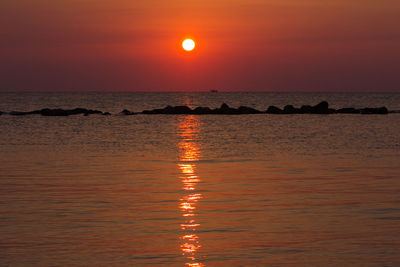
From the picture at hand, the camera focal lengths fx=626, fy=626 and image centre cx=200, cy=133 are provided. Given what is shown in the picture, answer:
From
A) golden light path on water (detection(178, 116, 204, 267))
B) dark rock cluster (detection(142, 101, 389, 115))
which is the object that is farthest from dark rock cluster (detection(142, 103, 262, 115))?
golden light path on water (detection(178, 116, 204, 267))

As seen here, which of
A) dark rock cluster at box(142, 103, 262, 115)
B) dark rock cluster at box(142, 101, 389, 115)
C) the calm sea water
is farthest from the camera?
dark rock cluster at box(142, 103, 262, 115)

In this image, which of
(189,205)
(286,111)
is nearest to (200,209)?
(189,205)

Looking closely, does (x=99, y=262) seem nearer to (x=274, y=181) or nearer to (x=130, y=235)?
(x=130, y=235)

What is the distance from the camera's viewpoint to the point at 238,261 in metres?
10.2

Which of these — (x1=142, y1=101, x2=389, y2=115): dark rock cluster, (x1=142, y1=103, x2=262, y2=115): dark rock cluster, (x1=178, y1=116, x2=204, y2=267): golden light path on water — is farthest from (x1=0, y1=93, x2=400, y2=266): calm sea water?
(x1=142, y1=103, x2=262, y2=115): dark rock cluster

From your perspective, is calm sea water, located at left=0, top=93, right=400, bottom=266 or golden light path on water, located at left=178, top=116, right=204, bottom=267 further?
golden light path on water, located at left=178, top=116, right=204, bottom=267

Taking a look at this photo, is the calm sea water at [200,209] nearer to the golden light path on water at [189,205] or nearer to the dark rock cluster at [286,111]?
the golden light path on water at [189,205]

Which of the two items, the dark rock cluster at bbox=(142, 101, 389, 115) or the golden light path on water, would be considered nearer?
the golden light path on water

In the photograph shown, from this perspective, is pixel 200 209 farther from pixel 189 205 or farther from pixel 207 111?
pixel 207 111

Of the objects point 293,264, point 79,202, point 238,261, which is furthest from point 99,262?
point 79,202

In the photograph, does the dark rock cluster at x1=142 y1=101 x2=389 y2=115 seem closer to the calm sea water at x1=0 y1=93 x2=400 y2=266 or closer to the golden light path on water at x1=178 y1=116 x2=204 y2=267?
the golden light path on water at x1=178 y1=116 x2=204 y2=267

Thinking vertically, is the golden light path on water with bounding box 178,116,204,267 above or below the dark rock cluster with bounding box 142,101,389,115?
below

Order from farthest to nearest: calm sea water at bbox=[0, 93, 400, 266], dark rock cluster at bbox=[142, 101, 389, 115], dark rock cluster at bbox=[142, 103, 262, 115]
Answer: dark rock cluster at bbox=[142, 103, 262, 115] → dark rock cluster at bbox=[142, 101, 389, 115] → calm sea water at bbox=[0, 93, 400, 266]

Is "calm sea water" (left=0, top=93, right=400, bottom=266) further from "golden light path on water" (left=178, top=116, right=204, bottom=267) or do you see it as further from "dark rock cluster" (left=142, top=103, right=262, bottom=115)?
"dark rock cluster" (left=142, top=103, right=262, bottom=115)
